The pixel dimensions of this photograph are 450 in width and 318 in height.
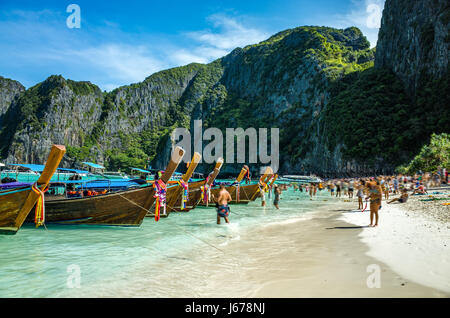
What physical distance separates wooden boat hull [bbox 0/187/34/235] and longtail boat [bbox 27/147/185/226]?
2.35 m

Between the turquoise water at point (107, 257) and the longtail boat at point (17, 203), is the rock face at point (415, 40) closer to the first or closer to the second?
the turquoise water at point (107, 257)

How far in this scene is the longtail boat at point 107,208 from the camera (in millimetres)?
11898

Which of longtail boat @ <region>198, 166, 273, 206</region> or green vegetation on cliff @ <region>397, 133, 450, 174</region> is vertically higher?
green vegetation on cliff @ <region>397, 133, 450, 174</region>

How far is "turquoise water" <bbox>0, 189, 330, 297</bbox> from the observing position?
5805mm

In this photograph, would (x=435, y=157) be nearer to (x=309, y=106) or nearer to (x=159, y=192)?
(x=159, y=192)

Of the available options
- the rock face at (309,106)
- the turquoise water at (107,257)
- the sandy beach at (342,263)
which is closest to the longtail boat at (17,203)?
the turquoise water at (107,257)

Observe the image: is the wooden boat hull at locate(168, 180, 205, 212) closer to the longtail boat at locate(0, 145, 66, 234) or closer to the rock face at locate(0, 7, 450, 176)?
the longtail boat at locate(0, 145, 66, 234)

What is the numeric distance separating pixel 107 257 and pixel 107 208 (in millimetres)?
4518

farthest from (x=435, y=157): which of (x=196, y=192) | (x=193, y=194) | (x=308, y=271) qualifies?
(x=308, y=271)

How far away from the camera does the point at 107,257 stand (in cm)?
817

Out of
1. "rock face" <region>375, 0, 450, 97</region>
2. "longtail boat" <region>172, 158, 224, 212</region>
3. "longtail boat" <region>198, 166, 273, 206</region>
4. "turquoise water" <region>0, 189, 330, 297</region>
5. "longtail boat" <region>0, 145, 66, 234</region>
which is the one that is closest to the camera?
"turquoise water" <region>0, 189, 330, 297</region>

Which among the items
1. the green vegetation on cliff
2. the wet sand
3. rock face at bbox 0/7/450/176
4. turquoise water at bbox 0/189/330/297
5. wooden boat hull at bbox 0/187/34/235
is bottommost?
turquoise water at bbox 0/189/330/297

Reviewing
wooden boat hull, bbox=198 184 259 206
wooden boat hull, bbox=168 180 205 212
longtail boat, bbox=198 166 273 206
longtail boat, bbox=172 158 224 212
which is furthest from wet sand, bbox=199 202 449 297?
wooden boat hull, bbox=198 184 259 206
